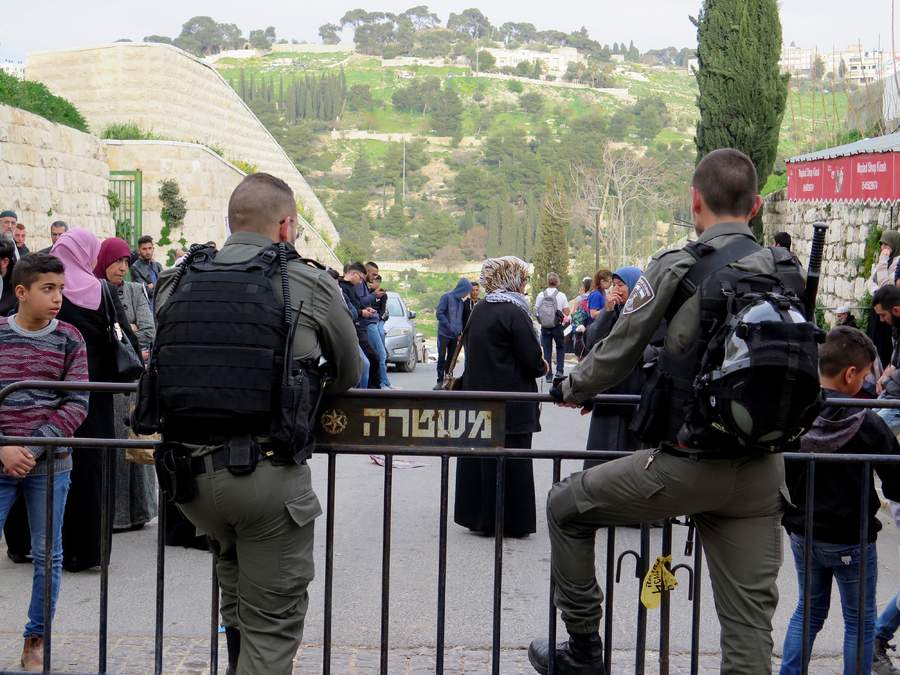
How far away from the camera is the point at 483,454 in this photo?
3873 millimetres

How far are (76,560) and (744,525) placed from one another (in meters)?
4.38

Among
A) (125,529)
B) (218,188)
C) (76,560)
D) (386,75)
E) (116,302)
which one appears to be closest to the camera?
(76,560)

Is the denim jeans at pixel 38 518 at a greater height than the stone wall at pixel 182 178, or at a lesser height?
lesser

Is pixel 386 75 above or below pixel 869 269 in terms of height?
above

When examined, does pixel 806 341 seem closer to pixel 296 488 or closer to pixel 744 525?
pixel 744 525

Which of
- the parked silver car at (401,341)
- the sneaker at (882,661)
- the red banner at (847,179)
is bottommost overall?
the parked silver car at (401,341)

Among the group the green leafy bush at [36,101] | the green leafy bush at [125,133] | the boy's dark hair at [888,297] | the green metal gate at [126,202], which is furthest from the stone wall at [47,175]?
the boy's dark hair at [888,297]

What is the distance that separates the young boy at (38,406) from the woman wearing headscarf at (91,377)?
3.51 ft

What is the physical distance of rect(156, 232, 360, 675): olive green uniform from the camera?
3316 mm

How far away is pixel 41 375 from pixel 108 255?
2.86 meters

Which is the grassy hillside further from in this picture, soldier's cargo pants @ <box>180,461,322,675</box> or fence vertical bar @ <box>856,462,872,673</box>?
soldier's cargo pants @ <box>180,461,322,675</box>

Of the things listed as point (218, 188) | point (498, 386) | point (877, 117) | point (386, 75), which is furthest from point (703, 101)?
point (386, 75)

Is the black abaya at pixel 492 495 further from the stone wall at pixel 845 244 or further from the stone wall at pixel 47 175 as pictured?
the stone wall at pixel 47 175

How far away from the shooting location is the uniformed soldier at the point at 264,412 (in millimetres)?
3240
